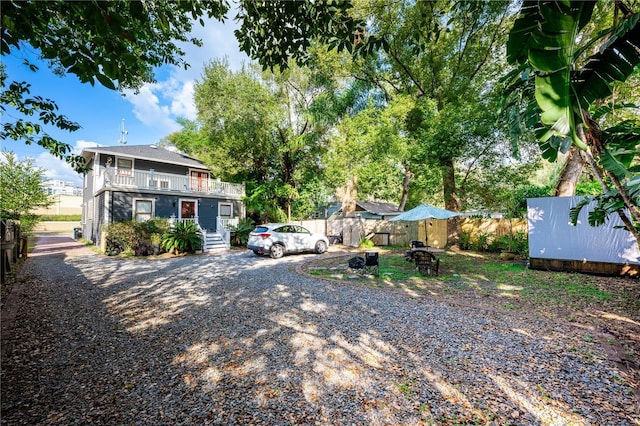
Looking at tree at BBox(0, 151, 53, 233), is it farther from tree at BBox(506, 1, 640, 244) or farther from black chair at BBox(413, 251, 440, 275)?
tree at BBox(506, 1, 640, 244)

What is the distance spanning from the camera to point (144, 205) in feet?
53.1

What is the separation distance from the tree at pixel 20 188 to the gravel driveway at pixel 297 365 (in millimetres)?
13740

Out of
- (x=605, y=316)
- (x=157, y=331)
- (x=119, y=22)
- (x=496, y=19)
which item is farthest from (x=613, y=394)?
(x=496, y=19)

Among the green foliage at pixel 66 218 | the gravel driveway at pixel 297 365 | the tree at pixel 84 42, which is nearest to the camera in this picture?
the tree at pixel 84 42

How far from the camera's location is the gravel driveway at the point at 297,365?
2.47 meters

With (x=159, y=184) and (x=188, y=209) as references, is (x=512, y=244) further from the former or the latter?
(x=159, y=184)

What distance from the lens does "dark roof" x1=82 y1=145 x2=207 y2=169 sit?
16625mm

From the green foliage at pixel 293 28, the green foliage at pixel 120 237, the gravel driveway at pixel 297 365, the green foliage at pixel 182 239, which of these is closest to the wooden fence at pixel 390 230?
the green foliage at pixel 182 239

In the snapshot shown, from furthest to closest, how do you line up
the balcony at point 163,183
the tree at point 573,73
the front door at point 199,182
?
the front door at point 199,182, the balcony at point 163,183, the tree at point 573,73

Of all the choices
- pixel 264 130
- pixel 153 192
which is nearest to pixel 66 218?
pixel 153 192

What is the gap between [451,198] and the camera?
1454cm

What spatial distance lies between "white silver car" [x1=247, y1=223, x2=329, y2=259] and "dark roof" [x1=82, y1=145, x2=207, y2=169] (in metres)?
A: 10.3

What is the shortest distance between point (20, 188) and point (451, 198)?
81.1 feet

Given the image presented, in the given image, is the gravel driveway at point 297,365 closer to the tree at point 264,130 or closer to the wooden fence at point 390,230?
the wooden fence at point 390,230
